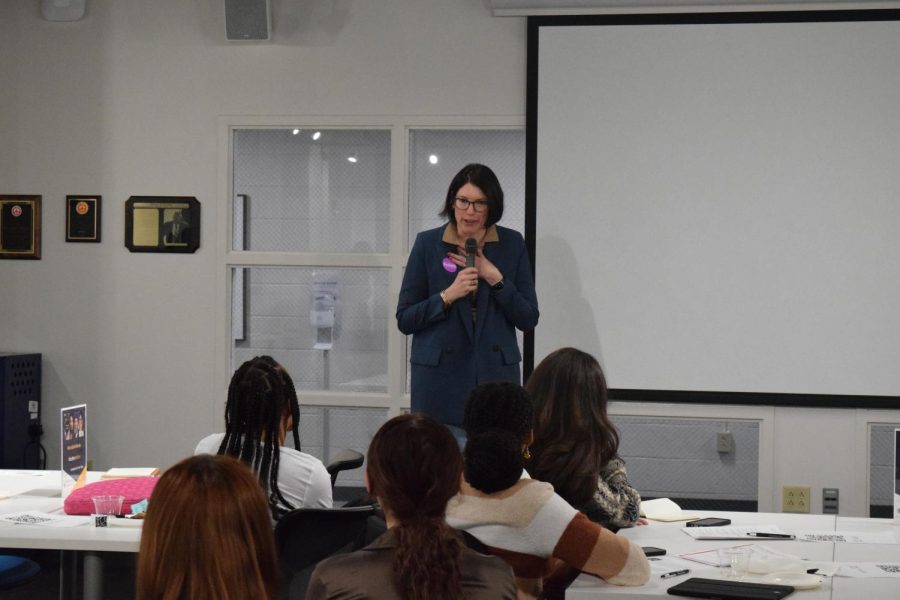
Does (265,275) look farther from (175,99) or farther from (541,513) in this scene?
(541,513)

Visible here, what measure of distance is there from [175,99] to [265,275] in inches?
37.4

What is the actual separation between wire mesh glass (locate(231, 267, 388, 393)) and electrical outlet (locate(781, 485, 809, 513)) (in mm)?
1905

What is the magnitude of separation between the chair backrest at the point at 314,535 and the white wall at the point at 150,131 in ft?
8.98

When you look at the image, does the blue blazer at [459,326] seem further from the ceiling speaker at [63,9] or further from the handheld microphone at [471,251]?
the ceiling speaker at [63,9]

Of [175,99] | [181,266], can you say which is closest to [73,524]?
[181,266]

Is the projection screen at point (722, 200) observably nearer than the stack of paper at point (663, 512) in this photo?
No

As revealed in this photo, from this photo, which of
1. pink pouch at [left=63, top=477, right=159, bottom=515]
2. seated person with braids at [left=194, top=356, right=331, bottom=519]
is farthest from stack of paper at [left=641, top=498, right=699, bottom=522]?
pink pouch at [left=63, top=477, right=159, bottom=515]

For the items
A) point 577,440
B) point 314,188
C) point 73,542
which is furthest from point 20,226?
point 577,440

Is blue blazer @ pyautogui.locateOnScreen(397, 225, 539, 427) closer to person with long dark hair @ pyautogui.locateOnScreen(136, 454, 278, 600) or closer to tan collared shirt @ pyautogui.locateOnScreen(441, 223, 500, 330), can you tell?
tan collared shirt @ pyautogui.locateOnScreen(441, 223, 500, 330)

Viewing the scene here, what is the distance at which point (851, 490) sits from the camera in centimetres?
468

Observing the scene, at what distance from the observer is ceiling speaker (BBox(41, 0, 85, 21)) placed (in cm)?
504

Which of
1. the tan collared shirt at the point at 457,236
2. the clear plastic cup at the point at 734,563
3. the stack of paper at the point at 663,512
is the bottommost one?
the stack of paper at the point at 663,512

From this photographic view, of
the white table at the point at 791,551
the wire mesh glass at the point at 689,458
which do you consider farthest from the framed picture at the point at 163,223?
the white table at the point at 791,551

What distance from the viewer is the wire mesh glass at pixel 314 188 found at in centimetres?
504
